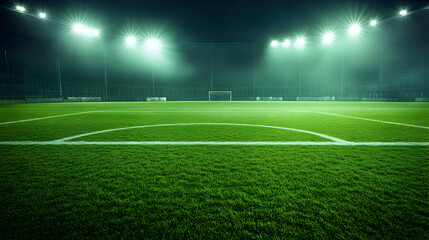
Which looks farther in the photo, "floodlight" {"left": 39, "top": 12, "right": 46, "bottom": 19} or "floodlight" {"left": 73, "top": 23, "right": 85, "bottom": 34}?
"floodlight" {"left": 73, "top": 23, "right": 85, "bottom": 34}

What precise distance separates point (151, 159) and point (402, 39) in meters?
41.3

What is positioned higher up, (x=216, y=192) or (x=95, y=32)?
(x=95, y=32)

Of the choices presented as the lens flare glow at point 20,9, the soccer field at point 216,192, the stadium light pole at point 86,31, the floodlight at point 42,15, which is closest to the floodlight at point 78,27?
the stadium light pole at point 86,31

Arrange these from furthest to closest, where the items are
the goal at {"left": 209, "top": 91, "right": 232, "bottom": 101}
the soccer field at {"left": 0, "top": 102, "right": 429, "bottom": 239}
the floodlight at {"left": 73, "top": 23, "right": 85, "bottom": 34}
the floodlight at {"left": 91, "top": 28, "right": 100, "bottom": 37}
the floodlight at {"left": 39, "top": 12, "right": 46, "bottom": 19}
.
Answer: the goal at {"left": 209, "top": 91, "right": 232, "bottom": 101} → the floodlight at {"left": 91, "top": 28, "right": 100, "bottom": 37} → the floodlight at {"left": 73, "top": 23, "right": 85, "bottom": 34} → the floodlight at {"left": 39, "top": 12, "right": 46, "bottom": 19} → the soccer field at {"left": 0, "top": 102, "right": 429, "bottom": 239}

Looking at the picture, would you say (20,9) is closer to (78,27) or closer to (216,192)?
(78,27)

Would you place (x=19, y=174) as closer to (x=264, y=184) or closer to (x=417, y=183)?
(x=264, y=184)

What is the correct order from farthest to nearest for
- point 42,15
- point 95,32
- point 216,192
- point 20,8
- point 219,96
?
point 219,96
point 95,32
point 42,15
point 20,8
point 216,192

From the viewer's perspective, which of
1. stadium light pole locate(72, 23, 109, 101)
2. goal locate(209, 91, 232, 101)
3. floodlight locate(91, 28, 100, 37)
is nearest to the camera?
stadium light pole locate(72, 23, 109, 101)

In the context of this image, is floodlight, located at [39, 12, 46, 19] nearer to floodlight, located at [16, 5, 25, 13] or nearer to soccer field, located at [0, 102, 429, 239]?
floodlight, located at [16, 5, 25, 13]

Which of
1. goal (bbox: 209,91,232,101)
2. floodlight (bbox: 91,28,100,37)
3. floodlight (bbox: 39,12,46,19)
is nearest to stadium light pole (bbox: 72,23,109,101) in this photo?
floodlight (bbox: 91,28,100,37)

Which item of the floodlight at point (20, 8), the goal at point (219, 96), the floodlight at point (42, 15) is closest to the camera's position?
the floodlight at point (20, 8)

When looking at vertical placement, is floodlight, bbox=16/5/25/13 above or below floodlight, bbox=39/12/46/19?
below

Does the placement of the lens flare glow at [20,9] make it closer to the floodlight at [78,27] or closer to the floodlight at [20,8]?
the floodlight at [20,8]

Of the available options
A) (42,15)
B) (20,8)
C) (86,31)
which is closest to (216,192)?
(20,8)
